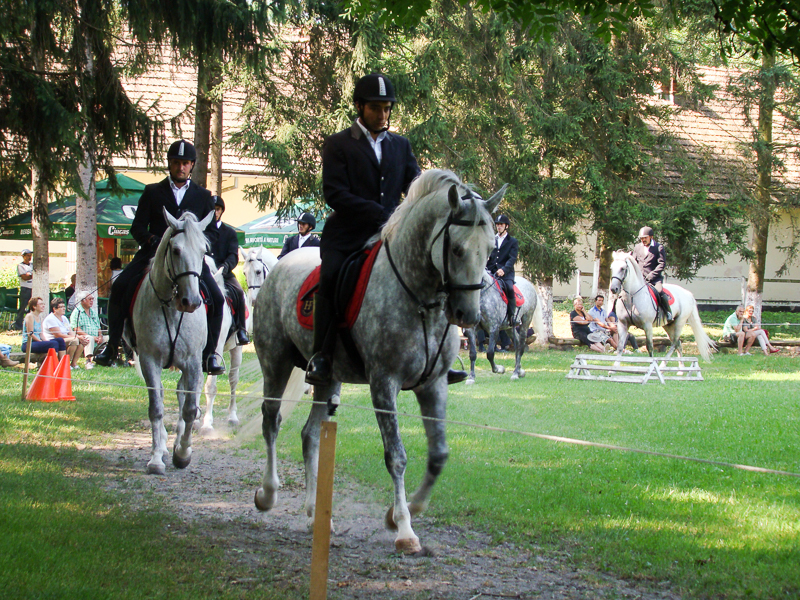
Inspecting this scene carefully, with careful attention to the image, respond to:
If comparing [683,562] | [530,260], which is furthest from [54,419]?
[530,260]

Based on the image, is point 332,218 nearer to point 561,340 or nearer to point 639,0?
point 639,0

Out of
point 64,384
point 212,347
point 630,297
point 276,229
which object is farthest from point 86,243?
point 630,297

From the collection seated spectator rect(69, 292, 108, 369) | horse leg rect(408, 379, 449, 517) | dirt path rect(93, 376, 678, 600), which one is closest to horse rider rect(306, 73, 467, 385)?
horse leg rect(408, 379, 449, 517)

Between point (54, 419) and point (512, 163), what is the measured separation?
50.3 feet

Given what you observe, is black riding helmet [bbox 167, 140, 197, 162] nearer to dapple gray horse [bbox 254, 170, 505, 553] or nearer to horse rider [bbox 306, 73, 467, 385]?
horse rider [bbox 306, 73, 467, 385]

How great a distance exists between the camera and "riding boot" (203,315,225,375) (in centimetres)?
852

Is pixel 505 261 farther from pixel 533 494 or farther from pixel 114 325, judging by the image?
pixel 533 494

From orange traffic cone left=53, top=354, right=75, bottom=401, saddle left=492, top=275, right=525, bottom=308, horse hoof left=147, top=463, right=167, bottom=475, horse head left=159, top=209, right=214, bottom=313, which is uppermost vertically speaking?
horse head left=159, top=209, right=214, bottom=313

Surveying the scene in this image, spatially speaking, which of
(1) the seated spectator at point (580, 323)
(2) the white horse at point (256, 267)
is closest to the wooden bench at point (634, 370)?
(1) the seated spectator at point (580, 323)

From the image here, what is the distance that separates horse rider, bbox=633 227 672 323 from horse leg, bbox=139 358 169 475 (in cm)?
1324

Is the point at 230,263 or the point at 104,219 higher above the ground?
the point at 104,219

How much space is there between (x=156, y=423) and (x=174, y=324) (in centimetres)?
97

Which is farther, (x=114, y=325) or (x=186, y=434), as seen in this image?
(x=114, y=325)

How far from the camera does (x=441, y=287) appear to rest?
499 centimetres
